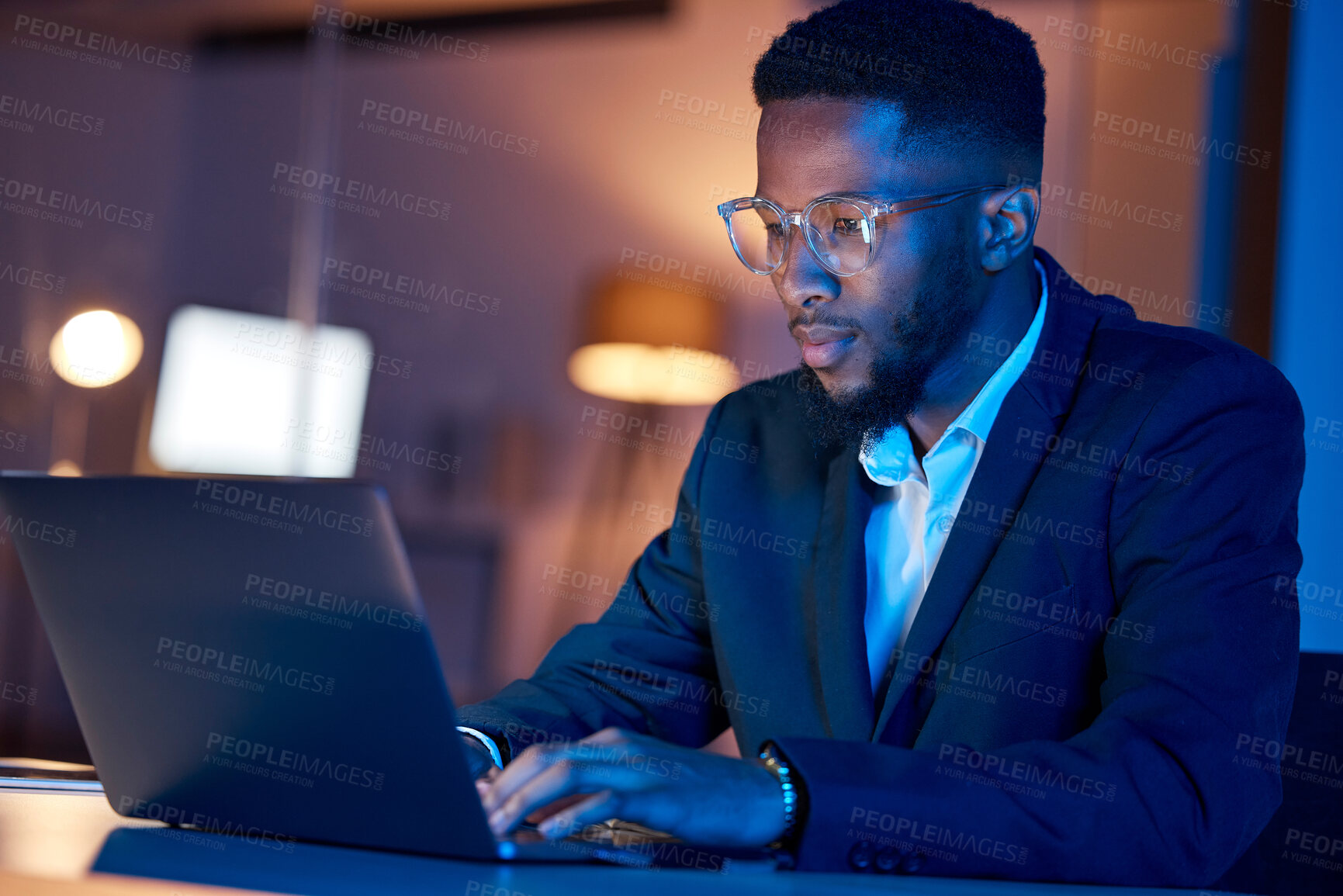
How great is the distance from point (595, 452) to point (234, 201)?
1781 millimetres

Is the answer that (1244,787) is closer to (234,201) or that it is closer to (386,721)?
(386,721)

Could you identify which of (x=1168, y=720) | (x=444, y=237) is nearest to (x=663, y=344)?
(x=444, y=237)

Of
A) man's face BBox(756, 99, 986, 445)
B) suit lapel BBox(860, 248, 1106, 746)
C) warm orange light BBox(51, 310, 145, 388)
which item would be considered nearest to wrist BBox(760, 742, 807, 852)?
suit lapel BBox(860, 248, 1106, 746)

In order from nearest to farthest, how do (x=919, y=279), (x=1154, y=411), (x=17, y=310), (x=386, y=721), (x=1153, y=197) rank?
(x=386, y=721), (x=1154, y=411), (x=919, y=279), (x=1153, y=197), (x=17, y=310)

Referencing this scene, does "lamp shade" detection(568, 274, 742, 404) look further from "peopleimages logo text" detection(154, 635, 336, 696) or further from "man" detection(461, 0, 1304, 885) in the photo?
"peopleimages logo text" detection(154, 635, 336, 696)

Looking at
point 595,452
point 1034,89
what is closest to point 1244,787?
point 1034,89

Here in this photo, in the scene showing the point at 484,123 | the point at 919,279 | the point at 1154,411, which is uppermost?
the point at 484,123

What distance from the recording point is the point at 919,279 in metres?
1.55

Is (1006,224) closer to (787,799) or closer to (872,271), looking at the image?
(872,271)

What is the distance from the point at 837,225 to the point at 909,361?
0.68 ft

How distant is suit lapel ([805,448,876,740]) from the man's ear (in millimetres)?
319

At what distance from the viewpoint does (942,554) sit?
1448mm

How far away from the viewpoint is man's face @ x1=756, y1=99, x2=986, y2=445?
151 cm

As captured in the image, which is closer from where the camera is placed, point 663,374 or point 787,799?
point 787,799
